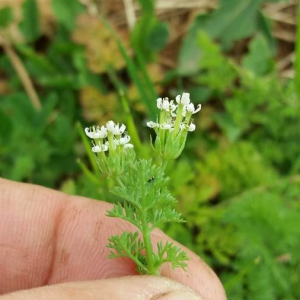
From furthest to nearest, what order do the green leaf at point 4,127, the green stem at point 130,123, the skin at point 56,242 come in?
the green leaf at point 4,127 → the green stem at point 130,123 → the skin at point 56,242

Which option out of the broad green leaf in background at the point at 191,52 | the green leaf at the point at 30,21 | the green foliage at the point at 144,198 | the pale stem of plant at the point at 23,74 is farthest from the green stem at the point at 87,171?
the green leaf at the point at 30,21

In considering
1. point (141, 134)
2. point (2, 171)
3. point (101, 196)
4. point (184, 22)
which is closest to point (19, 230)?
point (101, 196)

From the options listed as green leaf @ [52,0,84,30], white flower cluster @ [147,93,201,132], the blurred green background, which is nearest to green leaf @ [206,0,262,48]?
the blurred green background

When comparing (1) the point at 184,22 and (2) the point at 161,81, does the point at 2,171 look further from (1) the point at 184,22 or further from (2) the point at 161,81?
(1) the point at 184,22

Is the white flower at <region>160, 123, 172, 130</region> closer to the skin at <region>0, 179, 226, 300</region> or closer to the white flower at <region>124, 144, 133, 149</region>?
the white flower at <region>124, 144, 133, 149</region>

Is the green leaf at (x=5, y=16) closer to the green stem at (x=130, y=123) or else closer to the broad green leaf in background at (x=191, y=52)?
the broad green leaf in background at (x=191, y=52)

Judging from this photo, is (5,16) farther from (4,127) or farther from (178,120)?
(178,120)
